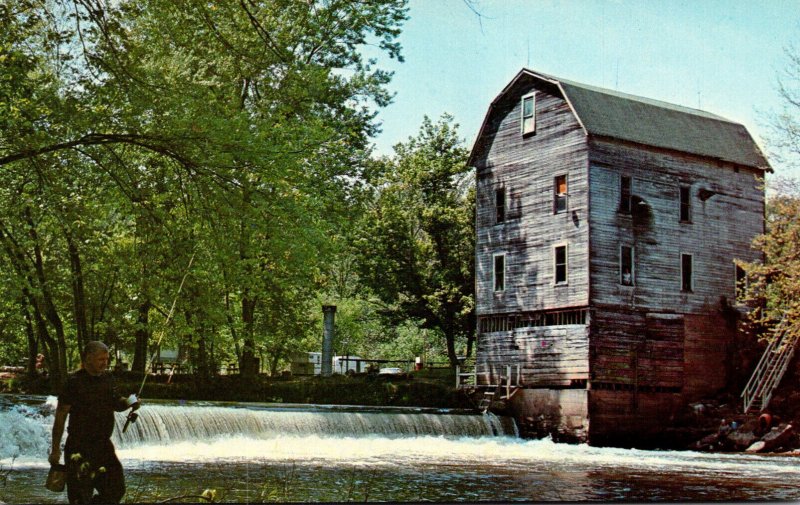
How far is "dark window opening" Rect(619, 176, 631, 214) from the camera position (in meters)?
19.2

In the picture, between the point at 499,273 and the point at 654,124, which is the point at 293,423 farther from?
the point at 654,124

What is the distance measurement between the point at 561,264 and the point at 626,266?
1.27 m

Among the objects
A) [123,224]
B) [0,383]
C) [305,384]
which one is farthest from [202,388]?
[123,224]

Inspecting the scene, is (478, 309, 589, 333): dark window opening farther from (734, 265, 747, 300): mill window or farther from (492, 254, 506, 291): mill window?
(734, 265, 747, 300): mill window

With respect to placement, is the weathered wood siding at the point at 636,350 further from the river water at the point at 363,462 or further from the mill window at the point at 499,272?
the mill window at the point at 499,272

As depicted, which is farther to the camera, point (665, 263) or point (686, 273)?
point (686, 273)

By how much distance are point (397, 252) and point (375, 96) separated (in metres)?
4.47

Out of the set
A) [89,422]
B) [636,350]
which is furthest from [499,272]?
[89,422]

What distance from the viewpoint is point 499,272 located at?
2030 centimetres

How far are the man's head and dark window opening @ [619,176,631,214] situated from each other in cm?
1538

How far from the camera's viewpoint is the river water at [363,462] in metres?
8.78

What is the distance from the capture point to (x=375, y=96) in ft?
38.8

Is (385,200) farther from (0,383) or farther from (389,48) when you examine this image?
(0,383)

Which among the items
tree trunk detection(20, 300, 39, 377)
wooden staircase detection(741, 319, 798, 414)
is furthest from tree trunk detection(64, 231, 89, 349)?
wooden staircase detection(741, 319, 798, 414)
